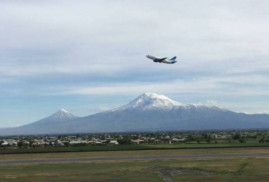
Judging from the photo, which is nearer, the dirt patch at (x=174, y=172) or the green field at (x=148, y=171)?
the green field at (x=148, y=171)

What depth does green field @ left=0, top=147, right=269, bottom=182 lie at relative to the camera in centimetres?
5459

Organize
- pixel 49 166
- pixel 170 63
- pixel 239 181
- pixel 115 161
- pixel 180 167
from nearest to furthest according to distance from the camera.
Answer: pixel 239 181, pixel 180 167, pixel 49 166, pixel 115 161, pixel 170 63

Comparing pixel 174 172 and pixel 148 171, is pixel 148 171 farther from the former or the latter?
pixel 174 172

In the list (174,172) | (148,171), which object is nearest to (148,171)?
(148,171)

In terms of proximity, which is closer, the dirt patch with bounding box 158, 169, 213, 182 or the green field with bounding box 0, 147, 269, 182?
the green field with bounding box 0, 147, 269, 182

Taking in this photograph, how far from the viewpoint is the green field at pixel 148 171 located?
54.6m

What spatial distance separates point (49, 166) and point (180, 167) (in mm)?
20594

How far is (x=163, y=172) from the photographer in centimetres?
5953

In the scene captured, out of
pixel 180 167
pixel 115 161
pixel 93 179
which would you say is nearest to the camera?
pixel 93 179

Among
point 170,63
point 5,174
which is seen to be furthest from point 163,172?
point 170,63

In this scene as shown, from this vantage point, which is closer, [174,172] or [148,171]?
[174,172]

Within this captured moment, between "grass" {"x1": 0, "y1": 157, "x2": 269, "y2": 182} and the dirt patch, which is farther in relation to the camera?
the dirt patch

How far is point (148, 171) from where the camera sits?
199 feet

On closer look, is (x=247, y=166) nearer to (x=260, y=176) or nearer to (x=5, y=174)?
(x=260, y=176)
